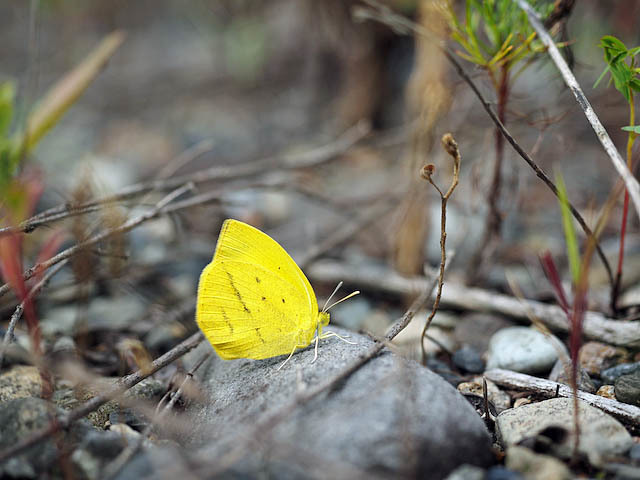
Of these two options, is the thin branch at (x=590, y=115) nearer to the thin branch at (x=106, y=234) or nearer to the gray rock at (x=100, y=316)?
the thin branch at (x=106, y=234)

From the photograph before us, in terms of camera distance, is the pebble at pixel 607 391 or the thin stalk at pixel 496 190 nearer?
the pebble at pixel 607 391

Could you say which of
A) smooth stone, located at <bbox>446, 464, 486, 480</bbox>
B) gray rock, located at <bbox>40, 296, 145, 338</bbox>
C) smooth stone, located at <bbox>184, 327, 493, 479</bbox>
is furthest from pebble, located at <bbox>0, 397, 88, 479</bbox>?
gray rock, located at <bbox>40, 296, 145, 338</bbox>

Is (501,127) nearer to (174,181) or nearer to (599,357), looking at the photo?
(599,357)

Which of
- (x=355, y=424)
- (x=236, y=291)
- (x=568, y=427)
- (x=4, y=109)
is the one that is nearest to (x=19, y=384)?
(x=236, y=291)

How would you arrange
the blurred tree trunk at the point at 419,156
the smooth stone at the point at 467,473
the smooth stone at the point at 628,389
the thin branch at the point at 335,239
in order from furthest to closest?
1. the thin branch at the point at 335,239
2. the blurred tree trunk at the point at 419,156
3. the smooth stone at the point at 628,389
4. the smooth stone at the point at 467,473

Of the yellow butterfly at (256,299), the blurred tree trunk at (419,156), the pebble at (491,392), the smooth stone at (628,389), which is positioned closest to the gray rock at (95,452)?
the yellow butterfly at (256,299)
